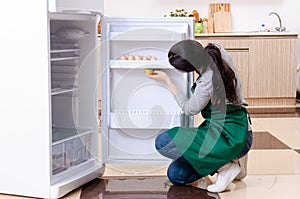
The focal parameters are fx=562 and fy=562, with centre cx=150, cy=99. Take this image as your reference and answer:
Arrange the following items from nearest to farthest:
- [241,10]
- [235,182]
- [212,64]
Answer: [212,64], [235,182], [241,10]

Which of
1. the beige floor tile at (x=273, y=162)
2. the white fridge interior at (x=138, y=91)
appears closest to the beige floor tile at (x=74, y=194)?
the white fridge interior at (x=138, y=91)

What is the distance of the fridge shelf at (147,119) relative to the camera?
10.3 ft

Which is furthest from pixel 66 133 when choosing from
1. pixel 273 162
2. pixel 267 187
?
pixel 273 162

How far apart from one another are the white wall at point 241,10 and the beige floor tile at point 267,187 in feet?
10.6

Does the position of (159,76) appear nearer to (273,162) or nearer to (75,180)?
(75,180)

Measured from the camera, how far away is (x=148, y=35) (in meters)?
3.07

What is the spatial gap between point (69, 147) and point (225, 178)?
784 mm

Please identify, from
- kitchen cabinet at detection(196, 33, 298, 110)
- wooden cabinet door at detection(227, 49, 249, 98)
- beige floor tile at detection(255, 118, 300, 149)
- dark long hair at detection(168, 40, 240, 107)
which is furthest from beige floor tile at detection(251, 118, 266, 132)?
dark long hair at detection(168, 40, 240, 107)

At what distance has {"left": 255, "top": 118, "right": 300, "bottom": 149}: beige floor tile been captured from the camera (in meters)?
3.88

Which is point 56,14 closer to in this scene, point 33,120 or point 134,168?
point 33,120

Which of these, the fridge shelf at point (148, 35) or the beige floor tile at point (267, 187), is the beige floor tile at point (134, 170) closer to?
the beige floor tile at point (267, 187)

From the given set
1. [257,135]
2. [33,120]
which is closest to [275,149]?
[257,135]

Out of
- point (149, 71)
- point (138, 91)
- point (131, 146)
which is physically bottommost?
point (131, 146)

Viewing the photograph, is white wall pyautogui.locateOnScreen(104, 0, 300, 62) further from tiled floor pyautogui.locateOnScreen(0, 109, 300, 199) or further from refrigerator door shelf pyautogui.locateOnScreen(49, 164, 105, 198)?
refrigerator door shelf pyautogui.locateOnScreen(49, 164, 105, 198)
